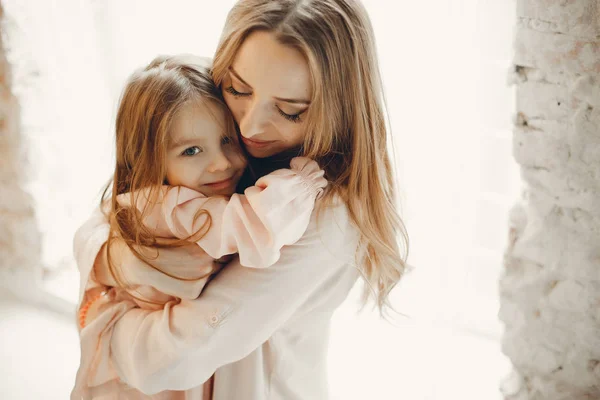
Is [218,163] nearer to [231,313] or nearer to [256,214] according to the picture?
[256,214]

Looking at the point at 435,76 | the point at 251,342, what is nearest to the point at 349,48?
the point at 251,342

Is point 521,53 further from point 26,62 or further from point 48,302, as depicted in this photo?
point 48,302

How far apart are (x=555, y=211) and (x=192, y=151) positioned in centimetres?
89

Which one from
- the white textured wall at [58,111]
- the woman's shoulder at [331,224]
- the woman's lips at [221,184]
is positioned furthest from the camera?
the white textured wall at [58,111]

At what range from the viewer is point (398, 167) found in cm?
170

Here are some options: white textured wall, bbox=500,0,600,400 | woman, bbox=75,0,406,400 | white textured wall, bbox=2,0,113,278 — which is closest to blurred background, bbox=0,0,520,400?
white textured wall, bbox=2,0,113,278

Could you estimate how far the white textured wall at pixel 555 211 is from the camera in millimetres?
1318

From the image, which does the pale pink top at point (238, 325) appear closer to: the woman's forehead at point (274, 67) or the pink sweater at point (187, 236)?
the pink sweater at point (187, 236)

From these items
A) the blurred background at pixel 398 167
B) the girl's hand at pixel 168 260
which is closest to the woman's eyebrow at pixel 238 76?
the girl's hand at pixel 168 260

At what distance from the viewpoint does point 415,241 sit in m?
2.15

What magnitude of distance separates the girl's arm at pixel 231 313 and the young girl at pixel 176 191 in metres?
0.05

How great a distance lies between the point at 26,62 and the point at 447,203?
164 cm

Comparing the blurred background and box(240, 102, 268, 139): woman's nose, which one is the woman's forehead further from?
the blurred background

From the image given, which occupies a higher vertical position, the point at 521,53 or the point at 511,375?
the point at 521,53
